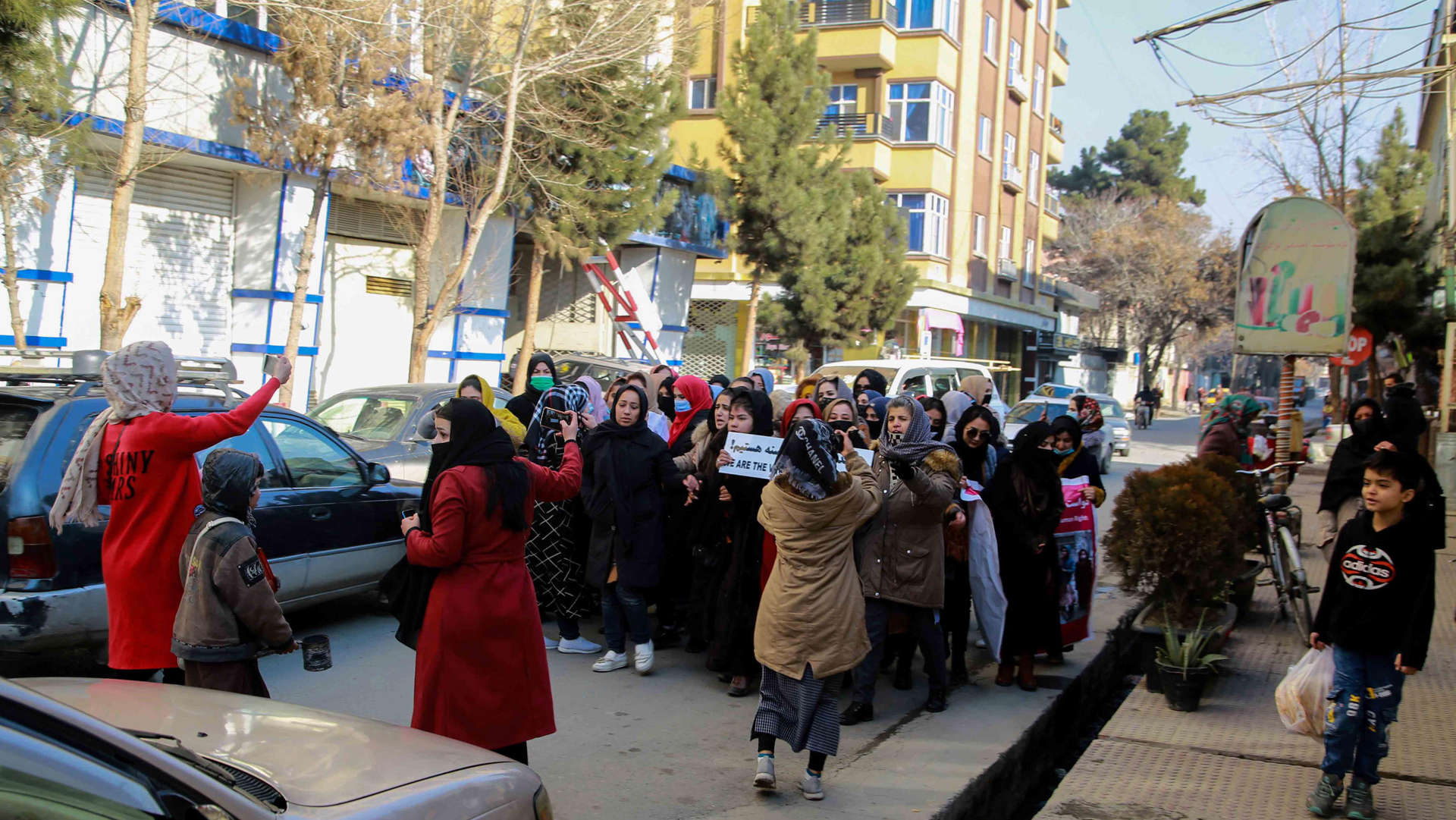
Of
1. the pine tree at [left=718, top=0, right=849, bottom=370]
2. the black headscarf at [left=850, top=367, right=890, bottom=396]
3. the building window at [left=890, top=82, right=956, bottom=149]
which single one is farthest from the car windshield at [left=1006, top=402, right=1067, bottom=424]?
the building window at [left=890, top=82, right=956, bottom=149]

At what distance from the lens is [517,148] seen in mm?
17797

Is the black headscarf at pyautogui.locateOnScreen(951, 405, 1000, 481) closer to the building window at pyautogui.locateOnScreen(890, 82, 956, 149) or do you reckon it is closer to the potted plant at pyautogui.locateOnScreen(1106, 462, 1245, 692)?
the potted plant at pyautogui.locateOnScreen(1106, 462, 1245, 692)

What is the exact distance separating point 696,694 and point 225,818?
13.9 feet

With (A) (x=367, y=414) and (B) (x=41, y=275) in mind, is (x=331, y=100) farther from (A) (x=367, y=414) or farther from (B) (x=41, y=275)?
(A) (x=367, y=414)

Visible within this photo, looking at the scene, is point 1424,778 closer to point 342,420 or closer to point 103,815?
point 103,815

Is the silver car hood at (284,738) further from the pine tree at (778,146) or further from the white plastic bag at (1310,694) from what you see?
the pine tree at (778,146)

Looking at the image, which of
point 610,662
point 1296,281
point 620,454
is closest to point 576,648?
point 610,662

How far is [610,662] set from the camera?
659 centimetres

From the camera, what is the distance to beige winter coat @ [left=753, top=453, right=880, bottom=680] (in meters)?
4.53

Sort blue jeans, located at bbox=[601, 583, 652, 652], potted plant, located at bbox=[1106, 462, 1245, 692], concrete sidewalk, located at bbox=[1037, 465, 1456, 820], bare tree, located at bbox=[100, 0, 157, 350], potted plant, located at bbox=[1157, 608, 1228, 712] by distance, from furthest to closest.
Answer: bare tree, located at bbox=[100, 0, 157, 350] → blue jeans, located at bbox=[601, 583, 652, 652] → potted plant, located at bbox=[1106, 462, 1245, 692] → potted plant, located at bbox=[1157, 608, 1228, 712] → concrete sidewalk, located at bbox=[1037, 465, 1456, 820]

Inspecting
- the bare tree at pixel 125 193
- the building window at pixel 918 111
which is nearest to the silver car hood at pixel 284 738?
the bare tree at pixel 125 193

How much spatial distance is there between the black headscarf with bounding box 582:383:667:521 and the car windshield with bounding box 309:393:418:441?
3.86m

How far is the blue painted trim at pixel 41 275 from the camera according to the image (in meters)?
12.3

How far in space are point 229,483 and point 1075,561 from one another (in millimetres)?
5063
